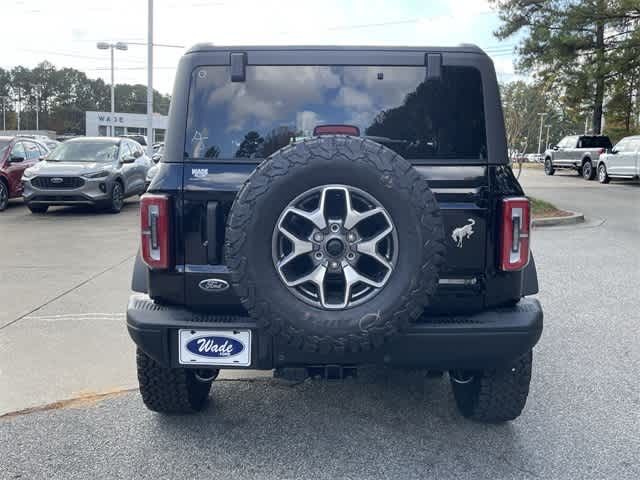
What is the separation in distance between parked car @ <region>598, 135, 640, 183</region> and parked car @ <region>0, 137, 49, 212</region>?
17957 mm

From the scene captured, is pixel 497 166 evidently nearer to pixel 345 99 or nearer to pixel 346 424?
pixel 345 99

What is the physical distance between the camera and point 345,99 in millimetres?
3297

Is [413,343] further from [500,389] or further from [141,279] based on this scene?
[141,279]

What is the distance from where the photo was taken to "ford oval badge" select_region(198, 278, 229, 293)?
10.3 feet

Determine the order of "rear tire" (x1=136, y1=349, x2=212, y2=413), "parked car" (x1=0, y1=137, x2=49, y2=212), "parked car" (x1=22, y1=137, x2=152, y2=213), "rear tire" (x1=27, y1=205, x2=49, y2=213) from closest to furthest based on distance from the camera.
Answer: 1. "rear tire" (x1=136, y1=349, x2=212, y2=413)
2. "parked car" (x1=22, y1=137, x2=152, y2=213)
3. "rear tire" (x1=27, y1=205, x2=49, y2=213)
4. "parked car" (x1=0, y1=137, x2=49, y2=212)

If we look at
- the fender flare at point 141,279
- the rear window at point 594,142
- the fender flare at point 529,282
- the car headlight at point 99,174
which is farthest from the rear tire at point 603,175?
the fender flare at point 141,279

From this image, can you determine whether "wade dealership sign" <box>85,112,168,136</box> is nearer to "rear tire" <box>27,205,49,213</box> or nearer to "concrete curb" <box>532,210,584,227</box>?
"rear tire" <box>27,205,49,213</box>

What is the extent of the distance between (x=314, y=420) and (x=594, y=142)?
26.8 metres

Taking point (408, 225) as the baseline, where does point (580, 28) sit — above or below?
above

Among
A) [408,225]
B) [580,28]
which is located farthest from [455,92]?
[580,28]

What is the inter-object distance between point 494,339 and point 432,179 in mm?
790

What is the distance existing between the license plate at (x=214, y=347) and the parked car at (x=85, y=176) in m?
10.9

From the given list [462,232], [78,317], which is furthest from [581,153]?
[462,232]

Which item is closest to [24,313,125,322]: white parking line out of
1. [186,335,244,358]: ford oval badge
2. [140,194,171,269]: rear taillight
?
[140,194,171,269]: rear taillight
